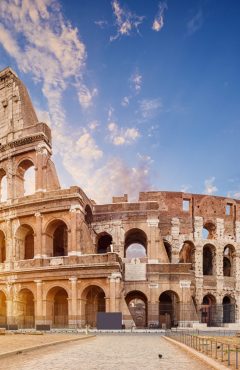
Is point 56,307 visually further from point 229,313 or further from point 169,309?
point 229,313

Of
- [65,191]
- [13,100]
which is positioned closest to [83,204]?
[65,191]

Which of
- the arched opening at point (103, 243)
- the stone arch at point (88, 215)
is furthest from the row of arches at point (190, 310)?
the stone arch at point (88, 215)

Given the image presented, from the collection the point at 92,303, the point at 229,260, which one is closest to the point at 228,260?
the point at 229,260

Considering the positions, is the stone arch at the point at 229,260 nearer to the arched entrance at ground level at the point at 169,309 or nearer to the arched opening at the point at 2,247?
the arched entrance at ground level at the point at 169,309

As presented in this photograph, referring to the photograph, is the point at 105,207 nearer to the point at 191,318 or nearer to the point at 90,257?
the point at 90,257

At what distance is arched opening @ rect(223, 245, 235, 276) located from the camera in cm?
3828

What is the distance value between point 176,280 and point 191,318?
9.80 ft

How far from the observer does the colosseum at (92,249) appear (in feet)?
98.2

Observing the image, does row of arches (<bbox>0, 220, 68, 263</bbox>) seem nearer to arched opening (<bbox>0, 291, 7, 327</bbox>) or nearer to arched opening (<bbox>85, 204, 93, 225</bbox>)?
arched opening (<bbox>85, 204, 93, 225</bbox>)

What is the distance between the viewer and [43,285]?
3055cm

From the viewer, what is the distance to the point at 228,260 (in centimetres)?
4019

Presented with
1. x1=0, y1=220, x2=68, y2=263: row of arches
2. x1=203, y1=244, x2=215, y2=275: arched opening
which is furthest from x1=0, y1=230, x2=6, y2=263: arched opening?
x1=203, y1=244, x2=215, y2=275: arched opening

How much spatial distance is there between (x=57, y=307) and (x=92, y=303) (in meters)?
2.86

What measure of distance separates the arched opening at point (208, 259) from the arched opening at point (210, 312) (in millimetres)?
2555
